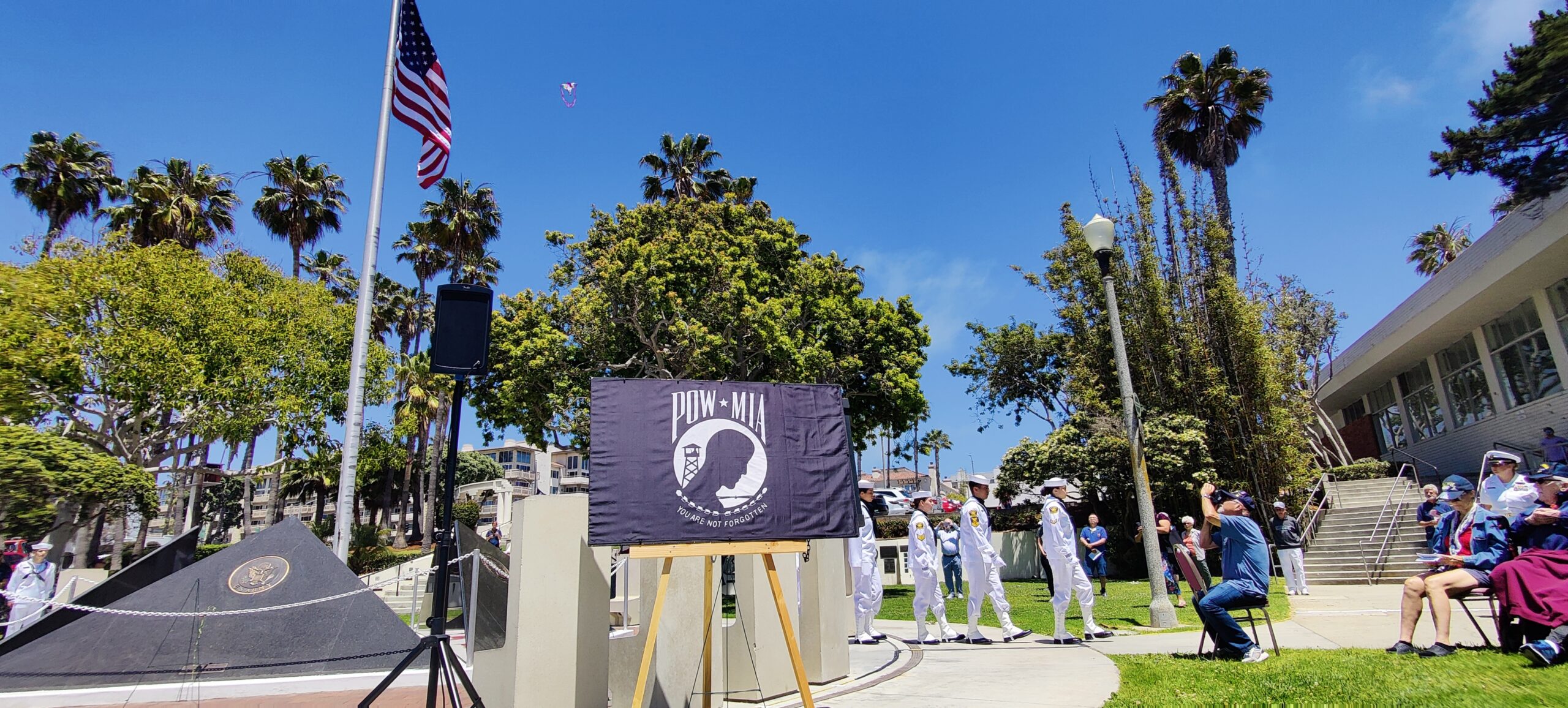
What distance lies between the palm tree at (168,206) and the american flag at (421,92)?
19.5 metres

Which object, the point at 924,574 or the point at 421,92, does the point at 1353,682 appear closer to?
the point at 924,574

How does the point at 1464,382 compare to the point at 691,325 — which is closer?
the point at 691,325

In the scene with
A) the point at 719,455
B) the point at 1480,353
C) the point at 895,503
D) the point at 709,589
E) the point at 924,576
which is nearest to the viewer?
the point at 719,455

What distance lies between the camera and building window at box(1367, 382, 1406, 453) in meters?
27.2

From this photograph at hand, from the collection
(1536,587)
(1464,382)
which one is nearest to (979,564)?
(1536,587)

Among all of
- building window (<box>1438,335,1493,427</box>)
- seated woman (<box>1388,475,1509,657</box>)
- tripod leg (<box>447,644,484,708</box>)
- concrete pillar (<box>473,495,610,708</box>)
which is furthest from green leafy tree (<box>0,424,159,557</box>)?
building window (<box>1438,335,1493,427</box>)

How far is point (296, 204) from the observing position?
30.4 meters

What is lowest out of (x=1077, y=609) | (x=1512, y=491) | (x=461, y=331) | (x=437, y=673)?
(x=1077, y=609)

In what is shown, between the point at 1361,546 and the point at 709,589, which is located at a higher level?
the point at 709,589

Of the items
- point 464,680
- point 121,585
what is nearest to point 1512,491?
point 464,680

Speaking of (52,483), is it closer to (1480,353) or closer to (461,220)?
(461,220)

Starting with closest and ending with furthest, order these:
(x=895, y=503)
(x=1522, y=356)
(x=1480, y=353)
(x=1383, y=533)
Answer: (x=1383, y=533) → (x=1522, y=356) → (x=1480, y=353) → (x=895, y=503)

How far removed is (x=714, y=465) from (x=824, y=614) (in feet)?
8.51

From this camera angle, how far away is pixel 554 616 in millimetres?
5703
